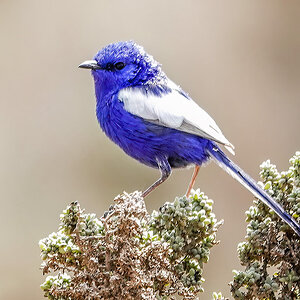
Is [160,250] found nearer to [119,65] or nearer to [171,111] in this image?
[171,111]

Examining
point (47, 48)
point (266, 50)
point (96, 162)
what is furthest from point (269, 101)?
point (47, 48)

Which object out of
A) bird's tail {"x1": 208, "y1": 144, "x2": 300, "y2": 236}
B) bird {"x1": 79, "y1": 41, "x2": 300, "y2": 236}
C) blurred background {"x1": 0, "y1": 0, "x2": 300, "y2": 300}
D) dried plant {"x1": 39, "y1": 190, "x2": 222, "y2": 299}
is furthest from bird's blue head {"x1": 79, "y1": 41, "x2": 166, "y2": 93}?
blurred background {"x1": 0, "y1": 0, "x2": 300, "y2": 300}

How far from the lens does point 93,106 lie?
4.50 metres

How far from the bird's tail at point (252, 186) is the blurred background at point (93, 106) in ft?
6.32

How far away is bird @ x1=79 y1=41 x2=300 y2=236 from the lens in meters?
2.32

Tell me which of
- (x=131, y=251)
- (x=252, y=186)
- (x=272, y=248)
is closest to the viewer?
(x=131, y=251)

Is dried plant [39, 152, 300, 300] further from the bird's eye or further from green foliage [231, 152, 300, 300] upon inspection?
the bird's eye

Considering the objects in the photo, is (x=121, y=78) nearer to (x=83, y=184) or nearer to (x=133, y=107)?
(x=133, y=107)

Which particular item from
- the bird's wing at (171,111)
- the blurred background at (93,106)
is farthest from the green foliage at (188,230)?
the blurred background at (93,106)

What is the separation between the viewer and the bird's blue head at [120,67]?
2.36 meters

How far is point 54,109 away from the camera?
4562 mm

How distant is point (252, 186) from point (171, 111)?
0.44m

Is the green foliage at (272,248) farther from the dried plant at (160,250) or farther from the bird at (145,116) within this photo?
the bird at (145,116)

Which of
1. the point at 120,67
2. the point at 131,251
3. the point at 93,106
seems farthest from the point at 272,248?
the point at 93,106
